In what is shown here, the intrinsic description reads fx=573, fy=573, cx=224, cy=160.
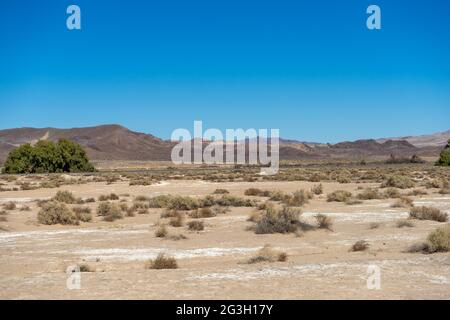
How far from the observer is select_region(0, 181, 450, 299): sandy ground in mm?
9570

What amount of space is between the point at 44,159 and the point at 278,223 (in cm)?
5794

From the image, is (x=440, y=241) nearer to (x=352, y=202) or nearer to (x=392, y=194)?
(x=352, y=202)

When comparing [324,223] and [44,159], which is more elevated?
[44,159]

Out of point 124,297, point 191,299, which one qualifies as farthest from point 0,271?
point 191,299

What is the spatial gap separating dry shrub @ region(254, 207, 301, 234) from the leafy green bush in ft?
187

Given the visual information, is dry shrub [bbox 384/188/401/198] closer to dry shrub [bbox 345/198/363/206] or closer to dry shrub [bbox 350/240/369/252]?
dry shrub [bbox 345/198/363/206]

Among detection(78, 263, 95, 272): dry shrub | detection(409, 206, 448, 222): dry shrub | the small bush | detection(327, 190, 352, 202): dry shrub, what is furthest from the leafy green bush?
the small bush

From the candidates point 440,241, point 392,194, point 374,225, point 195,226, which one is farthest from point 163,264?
point 392,194

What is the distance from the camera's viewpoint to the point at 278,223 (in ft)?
60.2

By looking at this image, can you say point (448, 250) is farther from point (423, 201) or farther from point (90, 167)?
point (90, 167)

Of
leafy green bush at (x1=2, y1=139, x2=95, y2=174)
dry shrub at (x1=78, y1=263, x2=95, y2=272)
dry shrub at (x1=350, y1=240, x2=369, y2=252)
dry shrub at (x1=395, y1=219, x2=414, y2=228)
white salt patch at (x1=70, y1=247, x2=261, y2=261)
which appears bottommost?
white salt patch at (x1=70, y1=247, x2=261, y2=261)

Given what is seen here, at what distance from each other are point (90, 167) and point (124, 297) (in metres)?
68.4

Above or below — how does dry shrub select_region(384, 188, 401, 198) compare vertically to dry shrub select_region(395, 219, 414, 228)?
above
